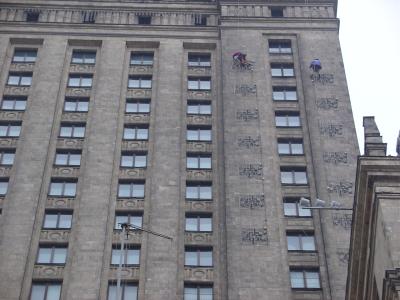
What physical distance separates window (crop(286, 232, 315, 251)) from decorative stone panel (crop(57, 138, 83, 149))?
16473mm

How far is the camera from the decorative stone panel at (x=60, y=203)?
169 feet

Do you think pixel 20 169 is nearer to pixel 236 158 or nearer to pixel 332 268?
pixel 236 158

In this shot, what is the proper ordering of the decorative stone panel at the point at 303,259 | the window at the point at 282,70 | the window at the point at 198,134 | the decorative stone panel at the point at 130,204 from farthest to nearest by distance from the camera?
1. the window at the point at 282,70
2. the window at the point at 198,134
3. the decorative stone panel at the point at 130,204
4. the decorative stone panel at the point at 303,259

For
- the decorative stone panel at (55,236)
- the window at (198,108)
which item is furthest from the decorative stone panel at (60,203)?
the window at (198,108)

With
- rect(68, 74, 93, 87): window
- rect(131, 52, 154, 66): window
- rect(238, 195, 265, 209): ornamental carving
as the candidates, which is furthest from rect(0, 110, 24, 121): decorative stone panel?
rect(238, 195, 265, 209): ornamental carving

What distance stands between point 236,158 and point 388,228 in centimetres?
2524

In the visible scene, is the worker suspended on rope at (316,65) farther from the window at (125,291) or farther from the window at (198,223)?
the window at (125,291)

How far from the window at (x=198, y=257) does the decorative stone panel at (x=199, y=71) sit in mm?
17684

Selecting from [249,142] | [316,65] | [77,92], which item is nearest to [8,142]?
[77,92]

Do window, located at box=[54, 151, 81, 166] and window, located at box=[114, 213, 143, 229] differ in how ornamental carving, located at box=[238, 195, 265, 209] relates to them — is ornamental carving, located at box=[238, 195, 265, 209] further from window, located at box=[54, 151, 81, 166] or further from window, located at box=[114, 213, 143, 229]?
window, located at box=[54, 151, 81, 166]

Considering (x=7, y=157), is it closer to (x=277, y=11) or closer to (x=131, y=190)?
(x=131, y=190)

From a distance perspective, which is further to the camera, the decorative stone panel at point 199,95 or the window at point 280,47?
the window at point 280,47

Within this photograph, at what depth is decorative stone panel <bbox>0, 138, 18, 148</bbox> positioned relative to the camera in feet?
181

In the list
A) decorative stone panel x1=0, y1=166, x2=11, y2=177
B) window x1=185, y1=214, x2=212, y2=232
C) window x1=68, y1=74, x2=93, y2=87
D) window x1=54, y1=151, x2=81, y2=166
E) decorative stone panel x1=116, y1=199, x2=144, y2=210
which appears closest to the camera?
window x1=185, y1=214, x2=212, y2=232
